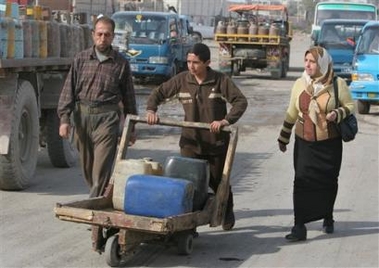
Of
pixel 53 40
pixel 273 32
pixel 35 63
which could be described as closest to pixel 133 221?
pixel 35 63

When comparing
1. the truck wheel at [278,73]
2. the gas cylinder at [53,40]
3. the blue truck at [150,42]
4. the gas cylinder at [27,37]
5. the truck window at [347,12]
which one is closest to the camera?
the gas cylinder at [27,37]

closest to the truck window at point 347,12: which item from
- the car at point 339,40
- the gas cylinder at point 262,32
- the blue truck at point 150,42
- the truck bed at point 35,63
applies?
the car at point 339,40

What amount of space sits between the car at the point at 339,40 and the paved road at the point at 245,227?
13720 millimetres

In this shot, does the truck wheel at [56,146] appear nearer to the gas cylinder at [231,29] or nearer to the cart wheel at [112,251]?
the cart wheel at [112,251]

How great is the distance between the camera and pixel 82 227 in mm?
7457

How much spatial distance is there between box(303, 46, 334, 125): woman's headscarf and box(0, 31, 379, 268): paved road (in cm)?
115

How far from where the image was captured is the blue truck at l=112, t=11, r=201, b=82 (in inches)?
901

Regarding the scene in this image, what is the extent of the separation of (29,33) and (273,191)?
3.23m

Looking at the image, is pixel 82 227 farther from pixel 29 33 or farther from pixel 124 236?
pixel 29 33

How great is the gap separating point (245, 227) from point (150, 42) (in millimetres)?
15759

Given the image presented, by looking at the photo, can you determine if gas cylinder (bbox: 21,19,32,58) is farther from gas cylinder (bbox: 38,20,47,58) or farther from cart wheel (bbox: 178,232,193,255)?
cart wheel (bbox: 178,232,193,255)

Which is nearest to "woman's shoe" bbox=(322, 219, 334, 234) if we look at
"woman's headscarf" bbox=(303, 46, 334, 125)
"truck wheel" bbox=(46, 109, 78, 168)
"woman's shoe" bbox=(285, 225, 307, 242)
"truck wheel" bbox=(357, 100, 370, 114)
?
"woman's shoe" bbox=(285, 225, 307, 242)

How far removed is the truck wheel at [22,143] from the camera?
877 cm

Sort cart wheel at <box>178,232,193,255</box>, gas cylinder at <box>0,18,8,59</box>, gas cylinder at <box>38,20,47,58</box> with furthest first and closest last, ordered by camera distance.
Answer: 1. gas cylinder at <box>38,20,47,58</box>
2. gas cylinder at <box>0,18,8,59</box>
3. cart wheel at <box>178,232,193,255</box>
